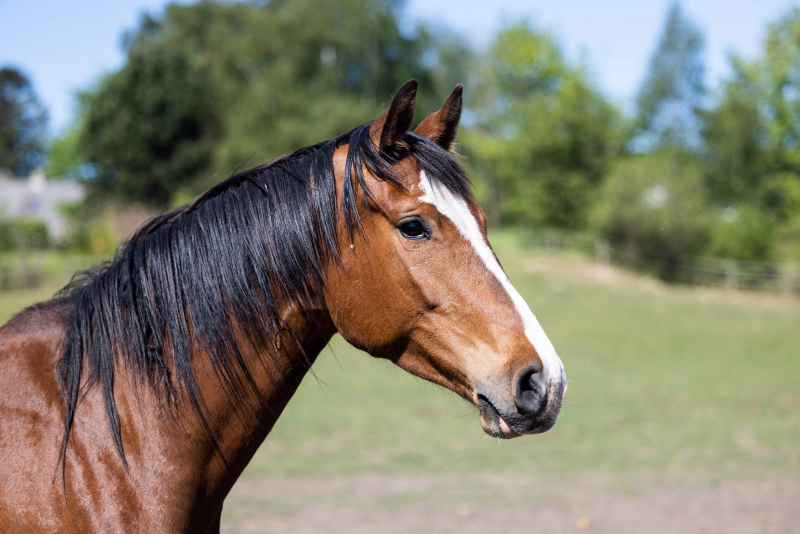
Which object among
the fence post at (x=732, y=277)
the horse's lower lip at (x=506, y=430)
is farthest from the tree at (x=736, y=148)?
the horse's lower lip at (x=506, y=430)

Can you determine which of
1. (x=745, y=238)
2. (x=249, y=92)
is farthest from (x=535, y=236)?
(x=249, y=92)

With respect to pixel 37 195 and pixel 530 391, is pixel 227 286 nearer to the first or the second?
pixel 530 391

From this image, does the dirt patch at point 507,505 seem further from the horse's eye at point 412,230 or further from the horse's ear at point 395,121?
the horse's ear at point 395,121

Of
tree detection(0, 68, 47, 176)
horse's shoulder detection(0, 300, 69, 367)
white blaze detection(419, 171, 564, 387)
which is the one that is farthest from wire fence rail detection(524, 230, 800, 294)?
tree detection(0, 68, 47, 176)

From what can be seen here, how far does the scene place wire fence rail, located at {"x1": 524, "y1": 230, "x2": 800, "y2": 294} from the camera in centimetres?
1905

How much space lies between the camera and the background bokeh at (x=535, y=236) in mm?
5711

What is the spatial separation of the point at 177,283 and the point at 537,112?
1159 inches

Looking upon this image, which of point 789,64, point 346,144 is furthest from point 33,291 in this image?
point 789,64

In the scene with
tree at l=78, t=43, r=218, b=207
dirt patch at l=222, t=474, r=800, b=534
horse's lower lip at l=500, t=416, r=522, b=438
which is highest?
tree at l=78, t=43, r=218, b=207

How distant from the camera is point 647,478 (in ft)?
19.9

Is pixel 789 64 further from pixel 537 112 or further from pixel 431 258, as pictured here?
pixel 431 258

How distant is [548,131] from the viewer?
2853 cm

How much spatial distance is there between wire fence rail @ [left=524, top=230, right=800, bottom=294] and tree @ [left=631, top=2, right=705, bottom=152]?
2658cm

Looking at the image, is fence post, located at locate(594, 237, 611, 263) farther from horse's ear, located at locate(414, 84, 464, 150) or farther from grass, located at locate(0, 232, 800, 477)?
horse's ear, located at locate(414, 84, 464, 150)
